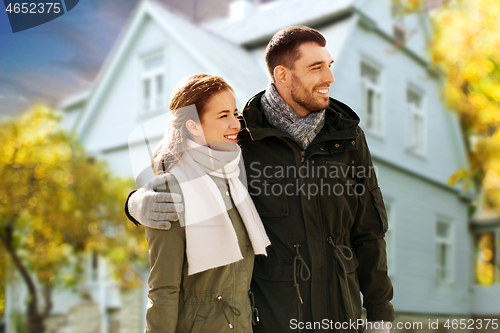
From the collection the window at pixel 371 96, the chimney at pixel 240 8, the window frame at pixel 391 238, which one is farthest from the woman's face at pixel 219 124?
the chimney at pixel 240 8

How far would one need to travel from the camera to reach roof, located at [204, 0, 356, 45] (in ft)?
30.7

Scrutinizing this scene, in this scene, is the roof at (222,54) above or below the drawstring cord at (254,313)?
above

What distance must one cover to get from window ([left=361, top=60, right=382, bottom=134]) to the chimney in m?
3.11

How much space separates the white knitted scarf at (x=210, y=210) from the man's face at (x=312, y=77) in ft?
1.45

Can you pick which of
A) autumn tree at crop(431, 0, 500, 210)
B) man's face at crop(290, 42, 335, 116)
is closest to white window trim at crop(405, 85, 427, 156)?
autumn tree at crop(431, 0, 500, 210)

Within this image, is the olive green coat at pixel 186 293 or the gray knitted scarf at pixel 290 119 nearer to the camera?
the olive green coat at pixel 186 293

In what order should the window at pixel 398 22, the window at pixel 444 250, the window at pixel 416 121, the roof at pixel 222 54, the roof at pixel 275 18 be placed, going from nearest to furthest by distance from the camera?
the roof at pixel 222 54, the roof at pixel 275 18, the window at pixel 398 22, the window at pixel 416 121, the window at pixel 444 250

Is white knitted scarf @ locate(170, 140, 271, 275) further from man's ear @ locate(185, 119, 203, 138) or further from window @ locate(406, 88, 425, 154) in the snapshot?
window @ locate(406, 88, 425, 154)

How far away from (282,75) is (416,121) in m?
10.9

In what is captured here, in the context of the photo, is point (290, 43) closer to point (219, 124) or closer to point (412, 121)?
point (219, 124)

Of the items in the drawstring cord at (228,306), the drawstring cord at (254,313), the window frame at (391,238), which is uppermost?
the drawstring cord at (228,306)

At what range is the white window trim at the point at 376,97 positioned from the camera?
1009cm

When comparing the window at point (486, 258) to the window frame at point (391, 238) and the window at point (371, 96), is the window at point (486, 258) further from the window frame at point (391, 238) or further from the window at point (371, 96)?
the window at point (371, 96)

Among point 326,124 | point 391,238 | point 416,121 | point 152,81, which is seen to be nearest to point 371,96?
point 416,121
